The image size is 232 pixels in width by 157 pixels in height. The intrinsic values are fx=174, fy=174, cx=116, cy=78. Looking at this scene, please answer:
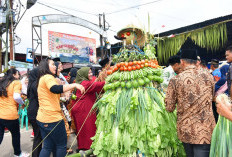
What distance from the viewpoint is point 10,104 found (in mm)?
3268

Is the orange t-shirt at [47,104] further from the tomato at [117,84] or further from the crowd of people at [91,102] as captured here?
the tomato at [117,84]

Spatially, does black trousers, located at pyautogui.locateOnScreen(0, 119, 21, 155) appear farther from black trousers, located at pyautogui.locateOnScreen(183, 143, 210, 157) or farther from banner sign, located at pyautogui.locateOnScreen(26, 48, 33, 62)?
banner sign, located at pyautogui.locateOnScreen(26, 48, 33, 62)

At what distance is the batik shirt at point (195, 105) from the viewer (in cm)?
174

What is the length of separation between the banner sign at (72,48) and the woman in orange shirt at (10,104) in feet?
33.8

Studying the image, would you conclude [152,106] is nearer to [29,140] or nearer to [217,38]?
[217,38]

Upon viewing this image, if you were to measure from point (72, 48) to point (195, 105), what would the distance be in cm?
1402

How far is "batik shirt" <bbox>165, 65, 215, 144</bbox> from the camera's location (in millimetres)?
1735

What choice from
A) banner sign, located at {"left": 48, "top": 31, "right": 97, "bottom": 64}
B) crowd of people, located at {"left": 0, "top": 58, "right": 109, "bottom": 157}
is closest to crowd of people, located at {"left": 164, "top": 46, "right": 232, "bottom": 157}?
crowd of people, located at {"left": 0, "top": 58, "right": 109, "bottom": 157}

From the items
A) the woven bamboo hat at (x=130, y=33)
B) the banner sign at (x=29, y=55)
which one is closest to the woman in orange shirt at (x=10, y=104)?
the woven bamboo hat at (x=130, y=33)

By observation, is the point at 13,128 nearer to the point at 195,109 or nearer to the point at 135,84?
the point at 135,84

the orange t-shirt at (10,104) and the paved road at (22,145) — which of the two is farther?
the paved road at (22,145)

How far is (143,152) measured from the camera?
210 cm

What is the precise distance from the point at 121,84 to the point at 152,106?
0.50 metres

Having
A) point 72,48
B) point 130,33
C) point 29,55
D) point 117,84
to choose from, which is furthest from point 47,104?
point 72,48
